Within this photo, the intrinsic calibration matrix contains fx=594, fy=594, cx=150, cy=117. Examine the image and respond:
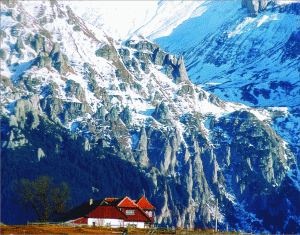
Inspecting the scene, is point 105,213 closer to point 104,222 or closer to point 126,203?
point 104,222

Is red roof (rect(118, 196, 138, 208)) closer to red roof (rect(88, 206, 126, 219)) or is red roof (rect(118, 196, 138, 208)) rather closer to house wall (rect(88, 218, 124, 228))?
red roof (rect(88, 206, 126, 219))

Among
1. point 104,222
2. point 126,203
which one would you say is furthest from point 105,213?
point 126,203

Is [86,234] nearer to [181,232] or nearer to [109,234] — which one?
[109,234]

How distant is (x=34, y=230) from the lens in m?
82.6

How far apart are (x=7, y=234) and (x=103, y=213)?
45949 millimetres

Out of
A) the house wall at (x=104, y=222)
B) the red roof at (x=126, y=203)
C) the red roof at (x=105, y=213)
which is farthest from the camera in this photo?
the red roof at (x=126, y=203)

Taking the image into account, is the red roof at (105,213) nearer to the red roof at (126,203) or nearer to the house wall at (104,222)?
the house wall at (104,222)

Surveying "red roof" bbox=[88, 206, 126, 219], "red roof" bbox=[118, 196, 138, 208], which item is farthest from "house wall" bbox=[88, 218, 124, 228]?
"red roof" bbox=[118, 196, 138, 208]

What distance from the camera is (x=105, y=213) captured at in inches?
4749

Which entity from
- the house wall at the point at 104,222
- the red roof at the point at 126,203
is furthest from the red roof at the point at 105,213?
the red roof at the point at 126,203

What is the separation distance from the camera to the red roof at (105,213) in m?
120

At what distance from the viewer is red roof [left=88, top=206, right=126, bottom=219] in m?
120

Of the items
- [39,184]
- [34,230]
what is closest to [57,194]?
[39,184]

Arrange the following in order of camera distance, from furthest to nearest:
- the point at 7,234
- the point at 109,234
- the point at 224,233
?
the point at 224,233, the point at 109,234, the point at 7,234
